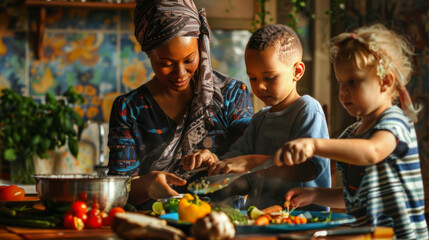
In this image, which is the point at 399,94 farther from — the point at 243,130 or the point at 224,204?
the point at 243,130

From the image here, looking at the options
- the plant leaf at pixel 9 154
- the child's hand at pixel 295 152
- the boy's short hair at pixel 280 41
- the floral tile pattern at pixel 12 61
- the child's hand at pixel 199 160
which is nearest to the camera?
the child's hand at pixel 295 152

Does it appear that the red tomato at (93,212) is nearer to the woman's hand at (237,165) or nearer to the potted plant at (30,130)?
the woman's hand at (237,165)

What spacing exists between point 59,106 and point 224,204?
2412 mm

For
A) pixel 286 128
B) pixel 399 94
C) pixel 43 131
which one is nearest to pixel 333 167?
pixel 286 128

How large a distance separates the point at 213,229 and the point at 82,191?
0.45 meters

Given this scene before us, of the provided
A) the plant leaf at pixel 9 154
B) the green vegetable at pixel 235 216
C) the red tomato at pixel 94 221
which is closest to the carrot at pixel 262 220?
the green vegetable at pixel 235 216

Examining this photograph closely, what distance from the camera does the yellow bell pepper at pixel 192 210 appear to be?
43.8 inches

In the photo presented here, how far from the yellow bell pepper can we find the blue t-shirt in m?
0.28

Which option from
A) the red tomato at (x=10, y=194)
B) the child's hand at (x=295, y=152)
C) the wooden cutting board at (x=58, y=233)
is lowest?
the red tomato at (x=10, y=194)

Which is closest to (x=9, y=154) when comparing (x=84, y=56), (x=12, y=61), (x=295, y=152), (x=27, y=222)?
(x=12, y=61)

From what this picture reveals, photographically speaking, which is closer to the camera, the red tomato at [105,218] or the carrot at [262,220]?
the carrot at [262,220]

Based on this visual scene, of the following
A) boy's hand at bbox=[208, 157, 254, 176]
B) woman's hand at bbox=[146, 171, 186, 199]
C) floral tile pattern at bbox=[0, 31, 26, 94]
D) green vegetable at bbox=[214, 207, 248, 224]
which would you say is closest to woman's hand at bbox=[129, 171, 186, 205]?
woman's hand at bbox=[146, 171, 186, 199]

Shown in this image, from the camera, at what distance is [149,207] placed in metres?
1.66

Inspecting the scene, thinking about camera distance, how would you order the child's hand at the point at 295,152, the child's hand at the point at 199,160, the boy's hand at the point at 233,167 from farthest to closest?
the child's hand at the point at 199,160 < the boy's hand at the point at 233,167 < the child's hand at the point at 295,152
